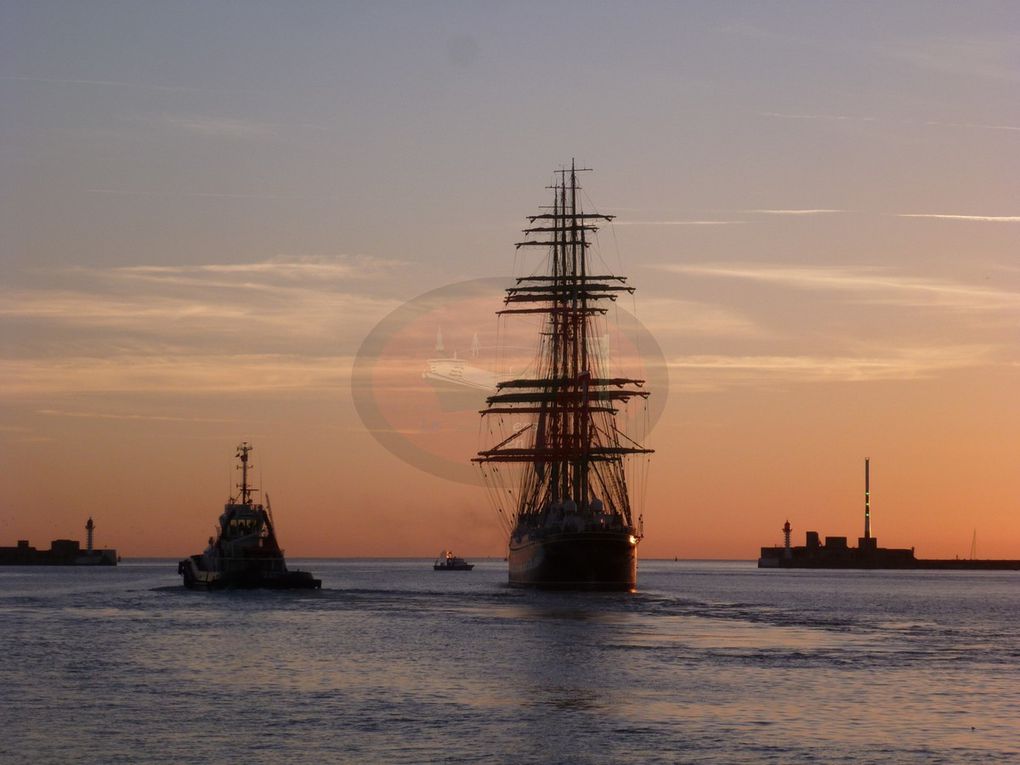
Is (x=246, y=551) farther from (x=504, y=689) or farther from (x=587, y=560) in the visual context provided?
(x=504, y=689)

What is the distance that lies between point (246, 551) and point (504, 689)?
98.5 meters

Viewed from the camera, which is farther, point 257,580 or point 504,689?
point 257,580

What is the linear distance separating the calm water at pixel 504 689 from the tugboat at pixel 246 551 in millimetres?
33490

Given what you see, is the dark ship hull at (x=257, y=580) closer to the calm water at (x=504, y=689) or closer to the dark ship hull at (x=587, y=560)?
the dark ship hull at (x=587, y=560)

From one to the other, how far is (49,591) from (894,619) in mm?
113314

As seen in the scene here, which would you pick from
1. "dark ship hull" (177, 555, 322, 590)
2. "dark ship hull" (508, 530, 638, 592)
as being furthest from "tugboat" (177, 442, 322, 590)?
"dark ship hull" (508, 530, 638, 592)

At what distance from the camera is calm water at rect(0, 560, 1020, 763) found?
161ft

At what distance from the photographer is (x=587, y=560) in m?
165

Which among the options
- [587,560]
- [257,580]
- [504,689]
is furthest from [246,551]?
[504,689]

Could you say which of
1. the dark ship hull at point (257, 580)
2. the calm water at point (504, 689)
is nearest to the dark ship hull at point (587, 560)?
the dark ship hull at point (257, 580)

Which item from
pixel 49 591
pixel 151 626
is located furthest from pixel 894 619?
pixel 49 591

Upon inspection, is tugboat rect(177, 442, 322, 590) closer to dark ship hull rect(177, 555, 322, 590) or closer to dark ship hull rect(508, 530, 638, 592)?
dark ship hull rect(177, 555, 322, 590)

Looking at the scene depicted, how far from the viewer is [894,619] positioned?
5138 inches

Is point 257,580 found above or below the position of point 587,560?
below
